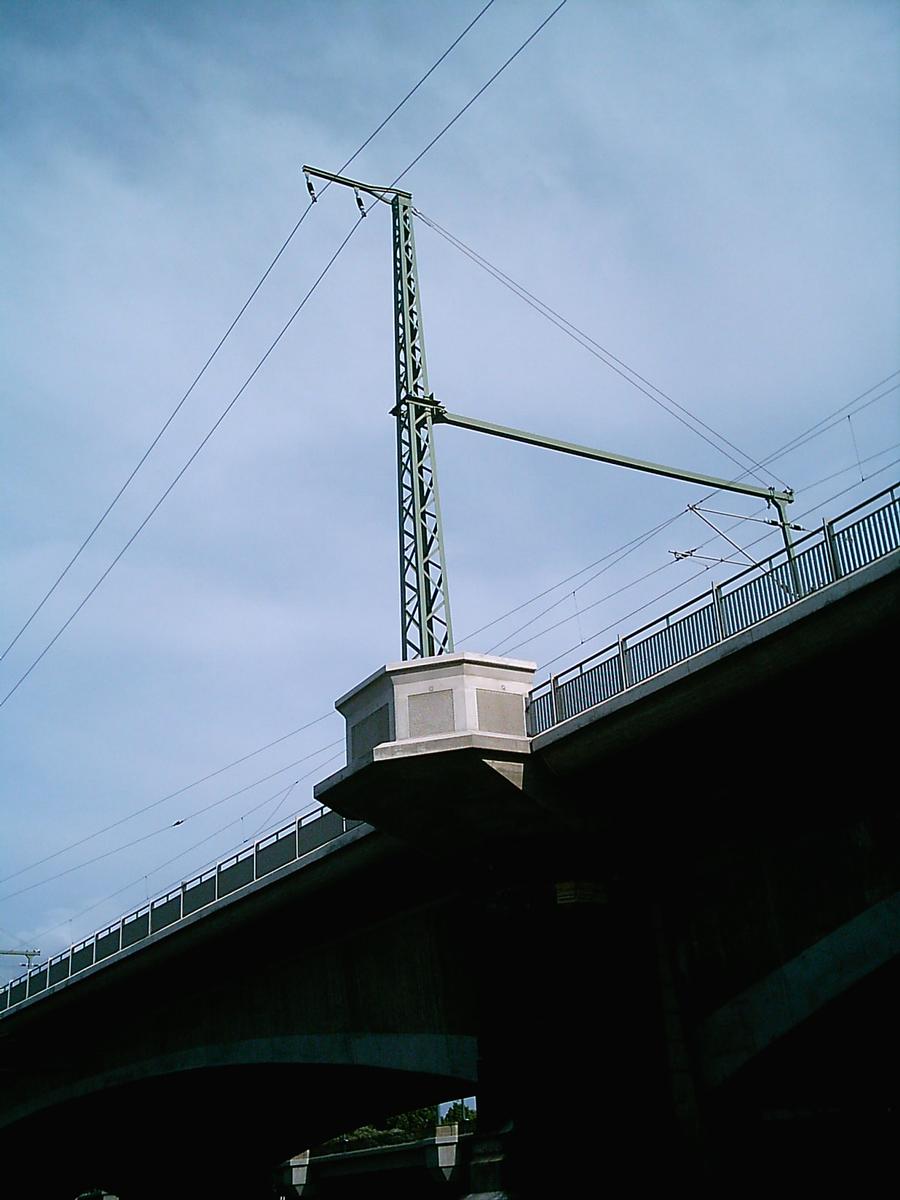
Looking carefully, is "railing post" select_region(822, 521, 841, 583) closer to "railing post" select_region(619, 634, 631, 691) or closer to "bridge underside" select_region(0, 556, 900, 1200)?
"bridge underside" select_region(0, 556, 900, 1200)

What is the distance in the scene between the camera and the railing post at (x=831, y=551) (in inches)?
727

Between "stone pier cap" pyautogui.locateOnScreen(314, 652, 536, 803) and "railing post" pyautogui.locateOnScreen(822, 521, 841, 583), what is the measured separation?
7.36 metres

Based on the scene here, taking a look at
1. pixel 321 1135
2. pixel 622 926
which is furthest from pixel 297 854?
pixel 321 1135

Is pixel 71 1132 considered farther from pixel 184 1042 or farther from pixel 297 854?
pixel 297 854

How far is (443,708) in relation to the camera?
74.4ft

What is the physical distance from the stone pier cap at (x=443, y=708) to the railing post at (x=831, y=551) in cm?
736

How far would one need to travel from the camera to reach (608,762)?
22984 millimetres

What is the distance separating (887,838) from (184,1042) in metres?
29.1

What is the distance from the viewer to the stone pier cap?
878 inches

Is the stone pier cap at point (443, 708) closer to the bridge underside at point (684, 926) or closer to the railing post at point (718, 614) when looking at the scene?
the bridge underside at point (684, 926)

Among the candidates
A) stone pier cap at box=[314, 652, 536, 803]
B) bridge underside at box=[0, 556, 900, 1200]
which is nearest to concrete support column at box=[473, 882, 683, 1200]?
bridge underside at box=[0, 556, 900, 1200]

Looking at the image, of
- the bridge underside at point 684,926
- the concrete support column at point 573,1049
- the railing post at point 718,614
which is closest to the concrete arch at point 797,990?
the bridge underside at point 684,926

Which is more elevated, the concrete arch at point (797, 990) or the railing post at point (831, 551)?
the railing post at point (831, 551)

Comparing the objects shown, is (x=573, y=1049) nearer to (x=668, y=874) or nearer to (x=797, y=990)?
(x=668, y=874)
